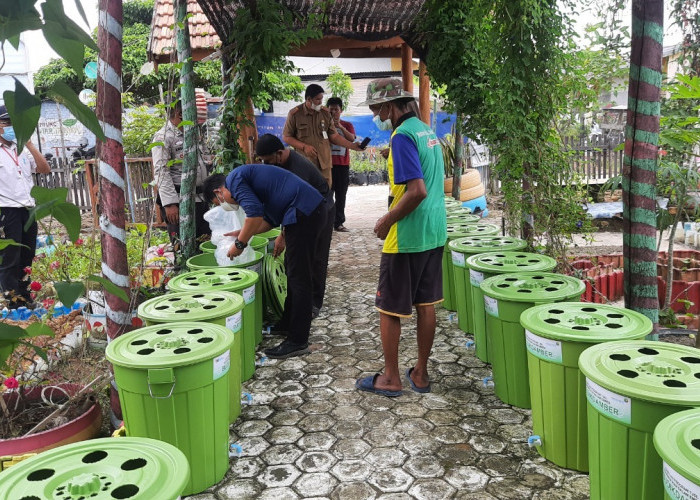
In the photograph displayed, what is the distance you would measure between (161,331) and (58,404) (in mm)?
916

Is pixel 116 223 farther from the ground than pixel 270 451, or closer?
farther from the ground

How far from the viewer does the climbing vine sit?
562cm

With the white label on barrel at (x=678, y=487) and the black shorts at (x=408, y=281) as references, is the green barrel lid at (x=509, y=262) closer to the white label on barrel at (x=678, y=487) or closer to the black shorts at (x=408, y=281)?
the black shorts at (x=408, y=281)

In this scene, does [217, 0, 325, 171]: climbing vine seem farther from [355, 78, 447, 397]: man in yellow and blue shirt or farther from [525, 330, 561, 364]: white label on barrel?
[525, 330, 561, 364]: white label on barrel

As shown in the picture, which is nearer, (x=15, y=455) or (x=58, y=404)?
(x=15, y=455)

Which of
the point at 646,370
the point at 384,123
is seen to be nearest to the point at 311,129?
the point at 384,123

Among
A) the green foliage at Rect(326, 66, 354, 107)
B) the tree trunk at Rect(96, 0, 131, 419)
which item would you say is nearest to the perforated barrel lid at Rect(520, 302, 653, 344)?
the tree trunk at Rect(96, 0, 131, 419)

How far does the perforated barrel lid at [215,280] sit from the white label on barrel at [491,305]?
156cm

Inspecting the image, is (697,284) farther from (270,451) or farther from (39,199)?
(39,199)

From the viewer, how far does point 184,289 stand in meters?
3.81

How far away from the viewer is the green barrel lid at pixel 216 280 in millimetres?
3801

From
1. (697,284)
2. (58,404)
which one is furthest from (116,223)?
(697,284)

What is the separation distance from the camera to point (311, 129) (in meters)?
7.16

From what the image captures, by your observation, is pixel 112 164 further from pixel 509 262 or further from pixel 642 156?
pixel 642 156
